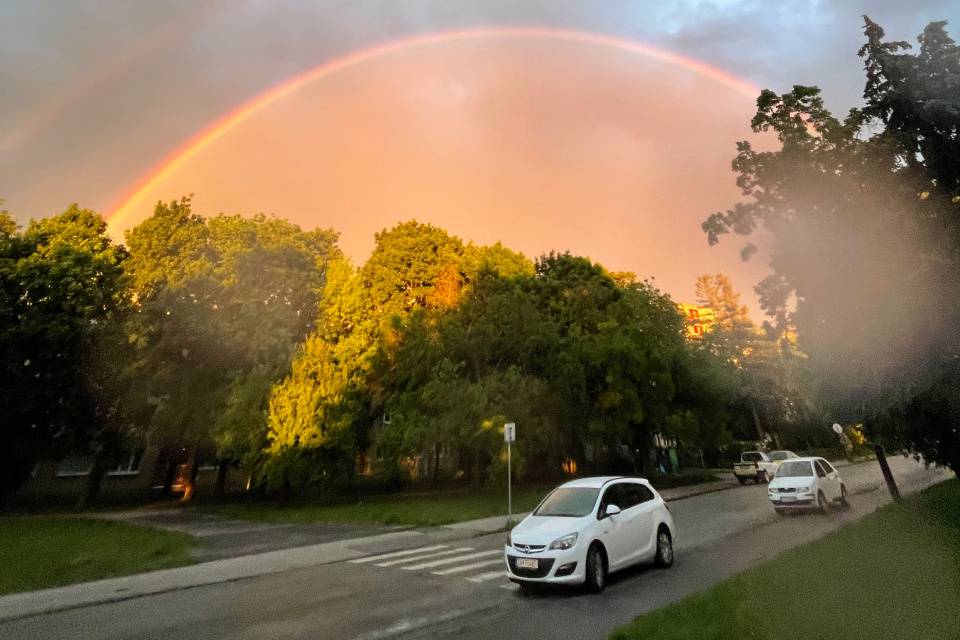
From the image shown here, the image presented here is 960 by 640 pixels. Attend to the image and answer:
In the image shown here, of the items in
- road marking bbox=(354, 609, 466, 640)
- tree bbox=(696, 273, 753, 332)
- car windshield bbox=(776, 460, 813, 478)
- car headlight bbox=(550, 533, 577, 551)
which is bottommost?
road marking bbox=(354, 609, 466, 640)

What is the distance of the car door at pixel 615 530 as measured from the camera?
28.1 ft

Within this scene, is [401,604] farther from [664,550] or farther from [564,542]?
[664,550]

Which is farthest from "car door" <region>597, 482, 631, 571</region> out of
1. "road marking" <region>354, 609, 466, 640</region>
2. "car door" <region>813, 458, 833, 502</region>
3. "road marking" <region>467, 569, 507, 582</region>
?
"car door" <region>813, 458, 833, 502</region>

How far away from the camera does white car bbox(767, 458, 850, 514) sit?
15.9m

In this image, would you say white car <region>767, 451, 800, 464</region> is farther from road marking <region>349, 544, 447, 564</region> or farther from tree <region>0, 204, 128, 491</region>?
tree <region>0, 204, 128, 491</region>

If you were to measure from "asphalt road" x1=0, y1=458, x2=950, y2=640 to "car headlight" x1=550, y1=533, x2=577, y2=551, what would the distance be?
0.72 meters

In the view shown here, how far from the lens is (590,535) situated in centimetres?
821

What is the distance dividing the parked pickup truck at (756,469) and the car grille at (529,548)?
1070 inches

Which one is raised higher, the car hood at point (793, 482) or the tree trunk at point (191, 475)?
the tree trunk at point (191, 475)

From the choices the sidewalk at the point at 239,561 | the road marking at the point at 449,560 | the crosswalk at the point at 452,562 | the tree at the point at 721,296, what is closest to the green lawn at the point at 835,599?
the crosswalk at the point at 452,562

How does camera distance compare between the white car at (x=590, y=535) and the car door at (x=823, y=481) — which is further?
the car door at (x=823, y=481)

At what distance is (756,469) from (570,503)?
1033 inches

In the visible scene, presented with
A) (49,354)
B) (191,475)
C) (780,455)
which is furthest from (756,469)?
(49,354)

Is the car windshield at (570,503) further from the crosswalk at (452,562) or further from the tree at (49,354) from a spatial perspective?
the tree at (49,354)
